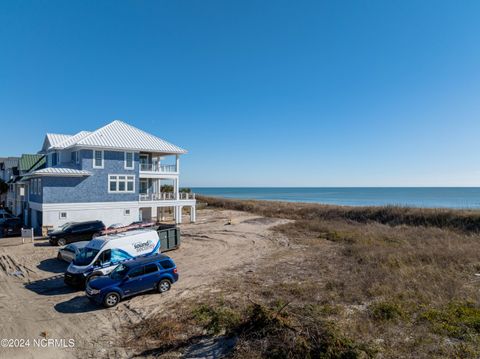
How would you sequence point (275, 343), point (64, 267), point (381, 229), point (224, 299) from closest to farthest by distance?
point (275, 343), point (224, 299), point (64, 267), point (381, 229)

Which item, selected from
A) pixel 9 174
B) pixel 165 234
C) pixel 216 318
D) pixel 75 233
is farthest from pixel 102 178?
pixel 216 318

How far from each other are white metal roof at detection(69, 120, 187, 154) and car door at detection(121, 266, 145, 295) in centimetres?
1858

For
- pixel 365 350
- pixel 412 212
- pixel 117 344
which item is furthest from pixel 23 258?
pixel 412 212

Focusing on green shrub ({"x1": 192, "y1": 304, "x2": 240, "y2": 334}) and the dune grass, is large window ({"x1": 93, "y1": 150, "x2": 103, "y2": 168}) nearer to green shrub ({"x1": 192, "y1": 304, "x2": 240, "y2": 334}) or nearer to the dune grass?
the dune grass

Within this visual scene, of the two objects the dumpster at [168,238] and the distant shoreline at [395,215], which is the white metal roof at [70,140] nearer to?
the dumpster at [168,238]

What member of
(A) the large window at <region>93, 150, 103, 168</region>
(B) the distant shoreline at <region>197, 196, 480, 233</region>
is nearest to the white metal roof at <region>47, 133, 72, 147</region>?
(A) the large window at <region>93, 150, 103, 168</region>

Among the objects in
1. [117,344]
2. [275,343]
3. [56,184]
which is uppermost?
[56,184]

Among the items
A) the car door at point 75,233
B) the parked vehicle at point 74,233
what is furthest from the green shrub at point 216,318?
the car door at point 75,233

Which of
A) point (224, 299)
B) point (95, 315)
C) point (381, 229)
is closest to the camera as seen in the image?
point (95, 315)

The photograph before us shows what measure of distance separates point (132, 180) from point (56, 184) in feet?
21.2

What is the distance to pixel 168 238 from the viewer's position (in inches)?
835

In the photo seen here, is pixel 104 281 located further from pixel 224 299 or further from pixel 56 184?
pixel 56 184

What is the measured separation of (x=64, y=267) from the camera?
1772cm

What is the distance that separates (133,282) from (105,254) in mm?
2978
